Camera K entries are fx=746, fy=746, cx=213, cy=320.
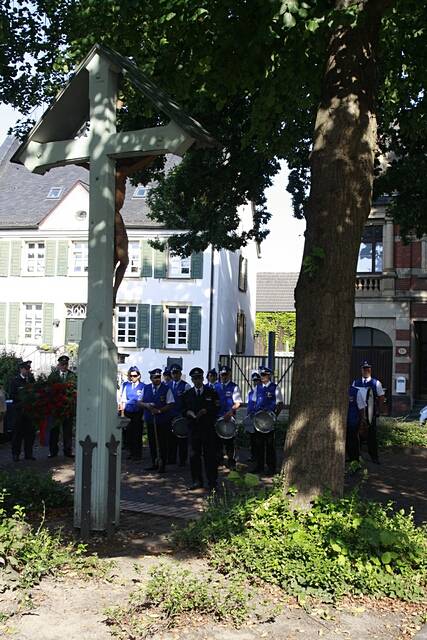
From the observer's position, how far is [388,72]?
12.1 m

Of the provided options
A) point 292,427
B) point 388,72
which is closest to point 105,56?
point 292,427

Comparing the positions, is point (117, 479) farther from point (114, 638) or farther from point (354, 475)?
point (354, 475)

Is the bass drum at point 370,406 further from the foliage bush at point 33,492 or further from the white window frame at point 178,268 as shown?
the white window frame at point 178,268

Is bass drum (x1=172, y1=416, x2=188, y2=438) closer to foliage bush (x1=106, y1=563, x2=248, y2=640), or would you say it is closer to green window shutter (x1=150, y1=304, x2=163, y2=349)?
foliage bush (x1=106, y1=563, x2=248, y2=640)

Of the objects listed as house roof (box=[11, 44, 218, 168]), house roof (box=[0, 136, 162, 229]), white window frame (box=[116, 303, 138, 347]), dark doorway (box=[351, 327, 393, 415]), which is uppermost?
house roof (box=[0, 136, 162, 229])

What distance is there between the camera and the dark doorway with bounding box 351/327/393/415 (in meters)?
29.0

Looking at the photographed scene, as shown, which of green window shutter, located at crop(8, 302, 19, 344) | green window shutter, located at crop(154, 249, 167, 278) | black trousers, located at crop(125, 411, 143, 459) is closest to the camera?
black trousers, located at crop(125, 411, 143, 459)

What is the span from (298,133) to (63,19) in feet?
16.5

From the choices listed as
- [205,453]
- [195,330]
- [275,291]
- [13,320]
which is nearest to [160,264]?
[195,330]

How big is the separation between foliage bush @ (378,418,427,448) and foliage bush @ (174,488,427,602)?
1092 cm

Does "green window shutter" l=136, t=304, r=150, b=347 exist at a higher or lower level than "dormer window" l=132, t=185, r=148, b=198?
lower

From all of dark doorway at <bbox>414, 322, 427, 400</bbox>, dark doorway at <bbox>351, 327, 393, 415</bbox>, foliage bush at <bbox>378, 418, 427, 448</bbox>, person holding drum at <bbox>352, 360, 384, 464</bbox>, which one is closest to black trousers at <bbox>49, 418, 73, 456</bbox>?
person holding drum at <bbox>352, 360, 384, 464</bbox>

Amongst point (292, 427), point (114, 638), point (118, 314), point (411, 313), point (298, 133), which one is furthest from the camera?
point (118, 314)

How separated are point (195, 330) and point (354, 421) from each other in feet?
67.1
